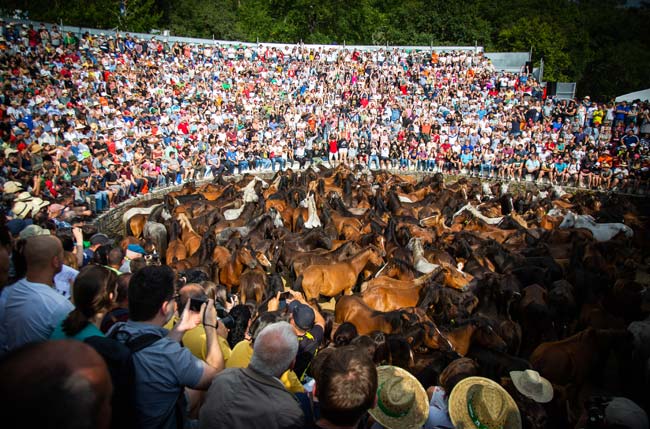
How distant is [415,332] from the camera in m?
6.02

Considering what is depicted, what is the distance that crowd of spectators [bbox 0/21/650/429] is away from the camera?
2328 millimetres

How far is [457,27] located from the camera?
149 ft

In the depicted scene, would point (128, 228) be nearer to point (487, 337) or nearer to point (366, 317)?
point (366, 317)

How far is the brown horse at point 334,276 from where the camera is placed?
8.70 m

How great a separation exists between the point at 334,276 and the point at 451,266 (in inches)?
91.8

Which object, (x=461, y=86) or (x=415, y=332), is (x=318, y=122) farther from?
(x=415, y=332)

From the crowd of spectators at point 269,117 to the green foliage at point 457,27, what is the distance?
17.9 m

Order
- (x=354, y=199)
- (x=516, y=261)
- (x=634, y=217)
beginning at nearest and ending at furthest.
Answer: (x=516, y=261), (x=634, y=217), (x=354, y=199)

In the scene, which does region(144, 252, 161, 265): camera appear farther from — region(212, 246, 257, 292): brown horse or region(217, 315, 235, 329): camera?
region(217, 315, 235, 329): camera

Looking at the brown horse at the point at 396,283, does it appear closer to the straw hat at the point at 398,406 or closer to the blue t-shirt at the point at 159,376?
the straw hat at the point at 398,406

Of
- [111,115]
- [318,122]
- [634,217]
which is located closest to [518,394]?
[634,217]

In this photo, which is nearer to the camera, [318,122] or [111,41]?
[111,41]

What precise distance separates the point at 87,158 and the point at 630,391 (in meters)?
16.1

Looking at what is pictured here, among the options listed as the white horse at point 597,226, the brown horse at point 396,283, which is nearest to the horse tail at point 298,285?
the brown horse at point 396,283
